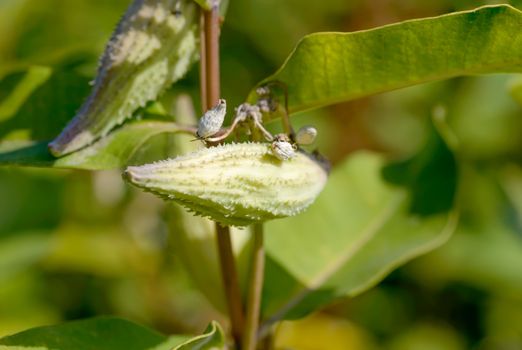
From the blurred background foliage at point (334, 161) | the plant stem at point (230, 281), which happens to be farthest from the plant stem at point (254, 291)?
the blurred background foliage at point (334, 161)

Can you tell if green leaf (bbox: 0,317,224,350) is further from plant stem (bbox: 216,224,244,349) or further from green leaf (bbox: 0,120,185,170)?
green leaf (bbox: 0,120,185,170)

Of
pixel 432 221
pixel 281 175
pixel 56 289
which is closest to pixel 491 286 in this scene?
pixel 432 221

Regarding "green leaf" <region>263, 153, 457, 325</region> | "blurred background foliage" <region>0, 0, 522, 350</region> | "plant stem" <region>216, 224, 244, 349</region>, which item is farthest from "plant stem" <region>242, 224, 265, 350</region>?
"blurred background foliage" <region>0, 0, 522, 350</region>

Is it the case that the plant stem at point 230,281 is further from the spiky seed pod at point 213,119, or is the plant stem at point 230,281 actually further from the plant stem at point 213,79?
the spiky seed pod at point 213,119

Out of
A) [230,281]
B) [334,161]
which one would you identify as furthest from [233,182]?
[334,161]

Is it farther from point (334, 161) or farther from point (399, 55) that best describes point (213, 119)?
point (334, 161)
